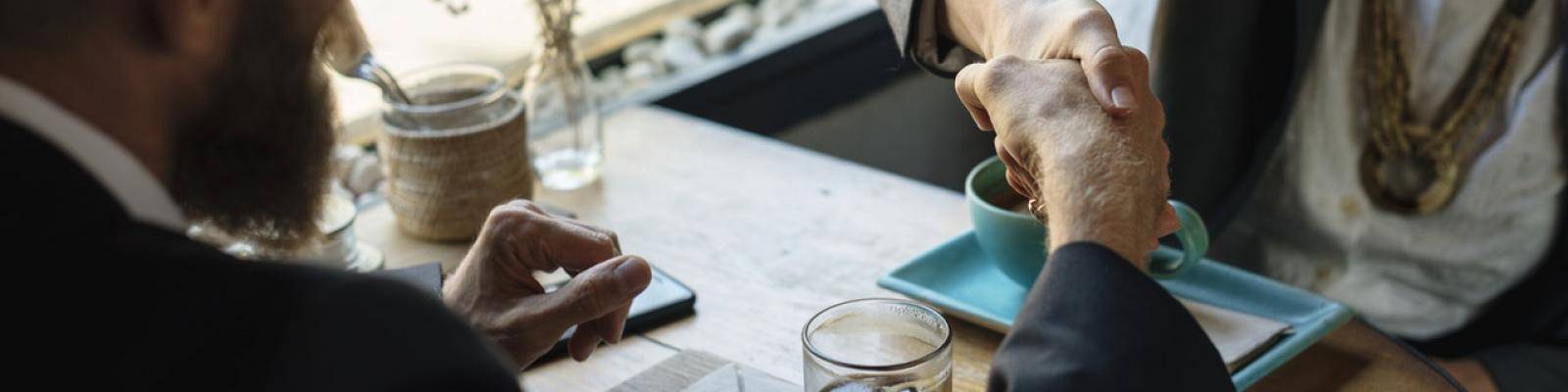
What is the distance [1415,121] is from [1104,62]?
1023 mm

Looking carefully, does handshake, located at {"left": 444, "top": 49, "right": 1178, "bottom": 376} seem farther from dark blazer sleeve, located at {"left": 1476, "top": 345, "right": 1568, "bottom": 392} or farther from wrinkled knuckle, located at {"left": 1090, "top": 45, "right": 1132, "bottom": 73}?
dark blazer sleeve, located at {"left": 1476, "top": 345, "right": 1568, "bottom": 392}

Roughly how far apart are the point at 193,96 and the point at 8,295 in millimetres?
156

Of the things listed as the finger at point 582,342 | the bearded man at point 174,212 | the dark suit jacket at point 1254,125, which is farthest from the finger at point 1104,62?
Result: the dark suit jacket at point 1254,125

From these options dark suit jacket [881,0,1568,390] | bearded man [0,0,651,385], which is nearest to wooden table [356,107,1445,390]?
bearded man [0,0,651,385]

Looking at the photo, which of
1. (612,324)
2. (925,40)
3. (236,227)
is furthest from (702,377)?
(925,40)

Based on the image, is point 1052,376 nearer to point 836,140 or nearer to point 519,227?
point 519,227

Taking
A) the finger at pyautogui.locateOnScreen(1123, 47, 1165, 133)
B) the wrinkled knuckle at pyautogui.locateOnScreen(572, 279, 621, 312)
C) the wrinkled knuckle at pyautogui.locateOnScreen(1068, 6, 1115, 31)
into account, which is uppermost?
the wrinkled knuckle at pyautogui.locateOnScreen(1068, 6, 1115, 31)

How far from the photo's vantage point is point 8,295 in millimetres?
530

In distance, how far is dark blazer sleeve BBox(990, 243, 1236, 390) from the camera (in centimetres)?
71

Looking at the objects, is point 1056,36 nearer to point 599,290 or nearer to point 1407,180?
point 599,290

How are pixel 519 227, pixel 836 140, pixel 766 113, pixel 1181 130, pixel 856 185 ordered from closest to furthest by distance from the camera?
1. pixel 519 227
2. pixel 856 185
3. pixel 1181 130
4. pixel 766 113
5. pixel 836 140

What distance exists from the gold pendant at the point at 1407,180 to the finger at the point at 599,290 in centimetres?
123

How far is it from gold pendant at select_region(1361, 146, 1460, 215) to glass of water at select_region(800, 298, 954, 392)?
1137 mm

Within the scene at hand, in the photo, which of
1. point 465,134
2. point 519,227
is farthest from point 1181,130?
point 519,227
